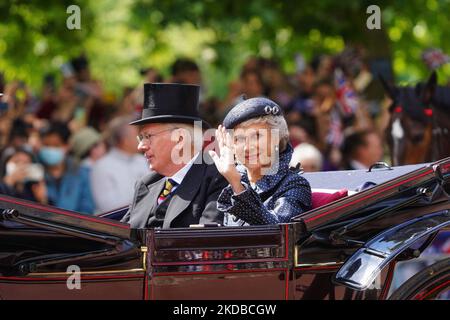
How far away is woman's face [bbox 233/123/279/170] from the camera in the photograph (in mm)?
4547

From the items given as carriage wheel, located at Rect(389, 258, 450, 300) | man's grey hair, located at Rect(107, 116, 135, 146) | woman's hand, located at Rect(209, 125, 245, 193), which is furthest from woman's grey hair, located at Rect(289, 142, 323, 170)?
woman's hand, located at Rect(209, 125, 245, 193)

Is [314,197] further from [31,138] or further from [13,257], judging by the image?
[31,138]

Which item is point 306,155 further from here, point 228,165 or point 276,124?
point 228,165

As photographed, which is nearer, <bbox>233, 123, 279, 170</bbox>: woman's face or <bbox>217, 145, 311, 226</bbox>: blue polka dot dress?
<bbox>217, 145, 311, 226</bbox>: blue polka dot dress

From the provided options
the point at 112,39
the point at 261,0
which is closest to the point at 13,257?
the point at 261,0

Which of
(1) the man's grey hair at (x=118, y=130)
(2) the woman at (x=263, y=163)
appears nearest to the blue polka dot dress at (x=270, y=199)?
(2) the woman at (x=263, y=163)

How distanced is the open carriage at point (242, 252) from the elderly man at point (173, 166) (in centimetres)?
48

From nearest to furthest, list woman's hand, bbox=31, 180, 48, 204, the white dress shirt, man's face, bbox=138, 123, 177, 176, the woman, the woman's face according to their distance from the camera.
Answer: the woman → the woman's face → the white dress shirt → man's face, bbox=138, 123, 177, 176 → woman's hand, bbox=31, 180, 48, 204

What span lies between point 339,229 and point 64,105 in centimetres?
675

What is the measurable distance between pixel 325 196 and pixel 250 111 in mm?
605

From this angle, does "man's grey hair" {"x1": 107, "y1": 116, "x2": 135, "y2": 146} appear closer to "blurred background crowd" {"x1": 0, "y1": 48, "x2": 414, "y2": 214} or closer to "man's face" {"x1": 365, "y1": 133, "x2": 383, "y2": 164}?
"blurred background crowd" {"x1": 0, "y1": 48, "x2": 414, "y2": 214}

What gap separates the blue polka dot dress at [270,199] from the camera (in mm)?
4363

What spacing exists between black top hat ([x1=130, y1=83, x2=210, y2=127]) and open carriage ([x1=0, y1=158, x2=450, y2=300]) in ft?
3.26
